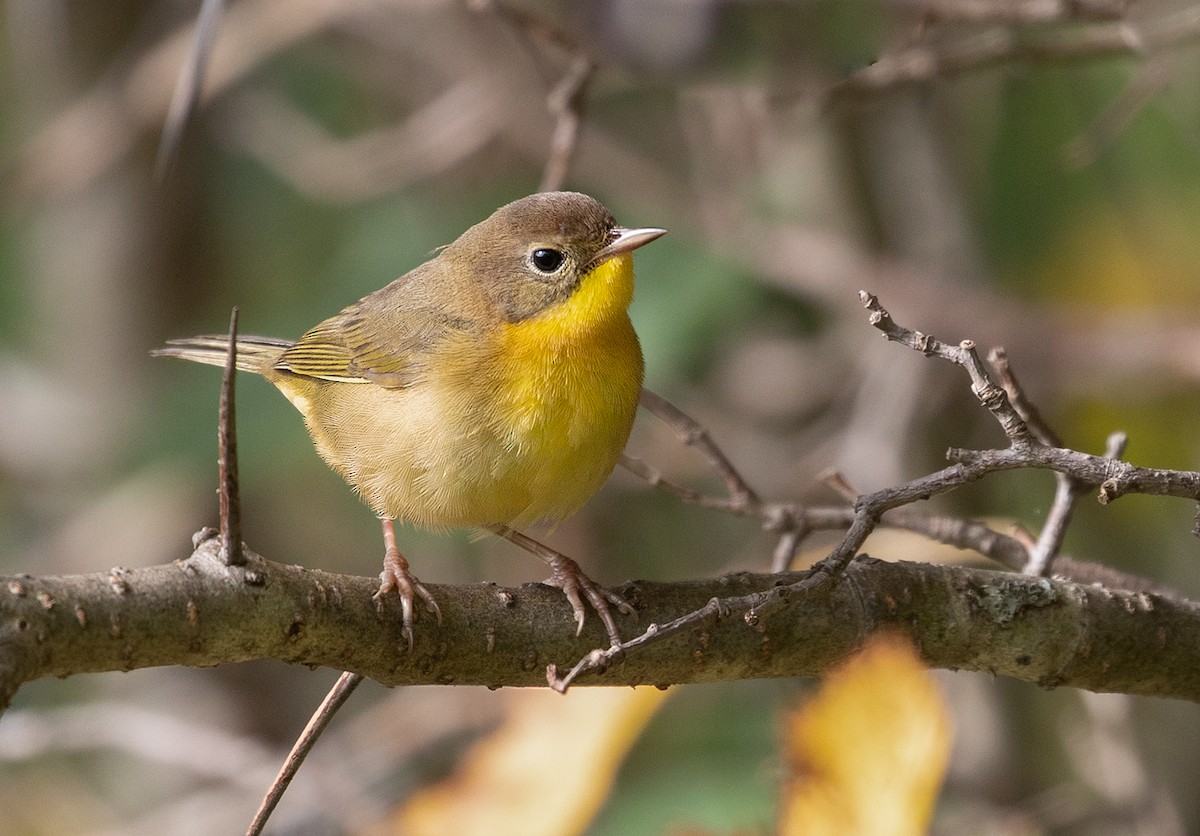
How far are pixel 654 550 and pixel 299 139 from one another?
2.92 metres

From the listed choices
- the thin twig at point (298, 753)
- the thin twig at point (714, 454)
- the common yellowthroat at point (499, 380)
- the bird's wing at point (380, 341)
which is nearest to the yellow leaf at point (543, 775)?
the common yellowthroat at point (499, 380)

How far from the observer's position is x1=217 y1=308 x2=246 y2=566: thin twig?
1662 millimetres

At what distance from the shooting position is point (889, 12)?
4918 millimetres

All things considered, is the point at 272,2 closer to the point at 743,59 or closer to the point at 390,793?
the point at 743,59

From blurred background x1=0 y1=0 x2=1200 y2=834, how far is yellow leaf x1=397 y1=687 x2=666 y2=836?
49cm

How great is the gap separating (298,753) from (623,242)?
189cm

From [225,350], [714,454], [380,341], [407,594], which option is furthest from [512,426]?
[225,350]

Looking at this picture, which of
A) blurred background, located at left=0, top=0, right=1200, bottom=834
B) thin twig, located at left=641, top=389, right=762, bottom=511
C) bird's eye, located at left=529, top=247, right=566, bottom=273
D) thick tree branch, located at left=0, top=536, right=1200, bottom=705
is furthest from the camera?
blurred background, located at left=0, top=0, right=1200, bottom=834

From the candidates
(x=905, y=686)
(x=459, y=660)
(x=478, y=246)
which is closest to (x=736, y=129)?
(x=478, y=246)

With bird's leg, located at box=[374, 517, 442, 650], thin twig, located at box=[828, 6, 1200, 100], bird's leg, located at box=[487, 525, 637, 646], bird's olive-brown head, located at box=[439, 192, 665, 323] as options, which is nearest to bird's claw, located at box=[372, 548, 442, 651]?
bird's leg, located at box=[374, 517, 442, 650]

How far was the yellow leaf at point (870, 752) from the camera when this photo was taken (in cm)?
175

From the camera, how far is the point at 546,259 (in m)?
3.67

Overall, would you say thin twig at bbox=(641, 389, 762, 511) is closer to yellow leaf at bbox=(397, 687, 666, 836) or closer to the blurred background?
yellow leaf at bbox=(397, 687, 666, 836)

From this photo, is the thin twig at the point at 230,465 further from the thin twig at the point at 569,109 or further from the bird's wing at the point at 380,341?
the thin twig at the point at 569,109
